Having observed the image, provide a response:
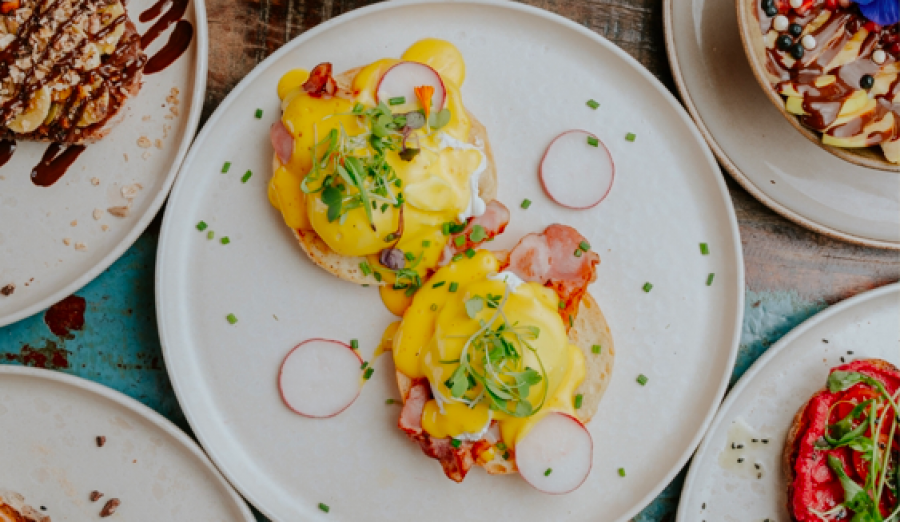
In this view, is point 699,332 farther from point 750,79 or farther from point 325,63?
point 325,63

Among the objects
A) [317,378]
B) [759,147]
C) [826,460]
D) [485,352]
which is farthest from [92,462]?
[759,147]

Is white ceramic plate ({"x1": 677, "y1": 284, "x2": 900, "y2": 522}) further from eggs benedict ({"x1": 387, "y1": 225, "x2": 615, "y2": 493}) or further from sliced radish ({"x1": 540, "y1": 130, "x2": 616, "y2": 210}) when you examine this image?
sliced radish ({"x1": 540, "y1": 130, "x2": 616, "y2": 210})

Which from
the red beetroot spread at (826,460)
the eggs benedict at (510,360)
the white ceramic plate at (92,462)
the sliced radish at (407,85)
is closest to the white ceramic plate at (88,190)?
the white ceramic plate at (92,462)

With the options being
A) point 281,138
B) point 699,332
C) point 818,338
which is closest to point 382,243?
point 281,138

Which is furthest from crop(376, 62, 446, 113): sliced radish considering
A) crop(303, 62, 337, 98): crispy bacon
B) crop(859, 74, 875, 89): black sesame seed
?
crop(859, 74, 875, 89): black sesame seed

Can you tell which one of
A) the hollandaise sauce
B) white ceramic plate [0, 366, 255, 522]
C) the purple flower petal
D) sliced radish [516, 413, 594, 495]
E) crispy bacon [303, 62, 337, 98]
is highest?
the purple flower petal

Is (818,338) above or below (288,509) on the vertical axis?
above

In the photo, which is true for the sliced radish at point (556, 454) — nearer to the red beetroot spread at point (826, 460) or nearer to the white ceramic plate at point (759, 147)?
the red beetroot spread at point (826, 460)
